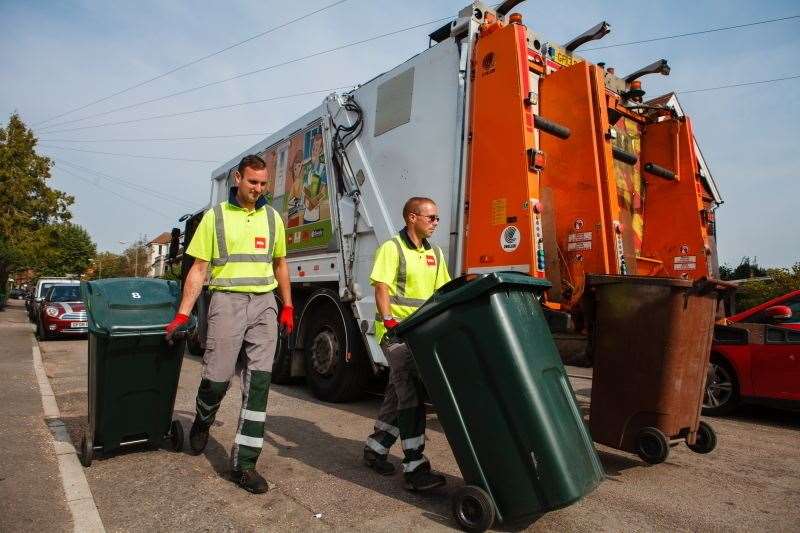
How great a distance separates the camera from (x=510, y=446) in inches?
93.8

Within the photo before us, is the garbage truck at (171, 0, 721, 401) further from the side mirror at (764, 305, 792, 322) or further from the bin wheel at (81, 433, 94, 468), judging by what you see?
the bin wheel at (81, 433, 94, 468)

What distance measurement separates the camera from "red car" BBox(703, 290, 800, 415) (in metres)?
5.16

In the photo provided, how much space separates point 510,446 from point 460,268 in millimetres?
1857

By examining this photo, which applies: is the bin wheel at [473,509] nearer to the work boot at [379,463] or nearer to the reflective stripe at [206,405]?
the work boot at [379,463]

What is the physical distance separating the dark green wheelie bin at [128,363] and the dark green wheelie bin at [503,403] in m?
1.70

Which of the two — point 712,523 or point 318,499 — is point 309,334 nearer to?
point 318,499

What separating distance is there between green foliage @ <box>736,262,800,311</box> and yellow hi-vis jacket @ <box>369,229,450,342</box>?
991 cm

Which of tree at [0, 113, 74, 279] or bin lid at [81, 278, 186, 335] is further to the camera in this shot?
tree at [0, 113, 74, 279]

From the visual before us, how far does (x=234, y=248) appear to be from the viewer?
10.7ft

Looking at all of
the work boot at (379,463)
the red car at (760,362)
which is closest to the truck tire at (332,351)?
Answer: the work boot at (379,463)

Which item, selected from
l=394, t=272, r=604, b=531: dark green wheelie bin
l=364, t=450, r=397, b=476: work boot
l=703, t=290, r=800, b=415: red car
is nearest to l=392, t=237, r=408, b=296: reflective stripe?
l=394, t=272, r=604, b=531: dark green wheelie bin

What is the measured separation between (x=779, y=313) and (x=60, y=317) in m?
13.2

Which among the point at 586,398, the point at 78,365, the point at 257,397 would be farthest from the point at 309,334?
the point at 78,365

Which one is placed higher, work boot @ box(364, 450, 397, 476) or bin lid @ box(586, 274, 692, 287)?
bin lid @ box(586, 274, 692, 287)
